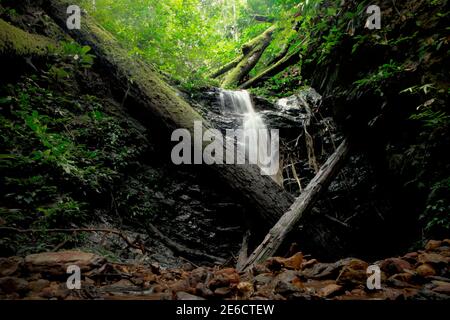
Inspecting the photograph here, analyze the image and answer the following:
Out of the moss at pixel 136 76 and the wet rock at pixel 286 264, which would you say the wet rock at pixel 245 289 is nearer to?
the wet rock at pixel 286 264

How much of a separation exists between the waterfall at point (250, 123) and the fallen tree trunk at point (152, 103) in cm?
145

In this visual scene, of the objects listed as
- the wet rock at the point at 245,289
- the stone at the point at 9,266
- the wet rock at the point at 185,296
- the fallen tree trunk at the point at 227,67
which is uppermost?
the fallen tree trunk at the point at 227,67

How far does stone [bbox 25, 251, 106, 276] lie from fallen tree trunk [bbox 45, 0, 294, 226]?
113 inches

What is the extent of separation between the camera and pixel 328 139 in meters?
6.20

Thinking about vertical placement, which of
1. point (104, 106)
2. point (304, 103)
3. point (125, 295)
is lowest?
point (125, 295)

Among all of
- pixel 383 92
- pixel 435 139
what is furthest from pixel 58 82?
pixel 435 139

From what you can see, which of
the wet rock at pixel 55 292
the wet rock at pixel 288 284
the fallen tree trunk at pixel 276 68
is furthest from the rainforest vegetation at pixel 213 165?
the fallen tree trunk at pixel 276 68

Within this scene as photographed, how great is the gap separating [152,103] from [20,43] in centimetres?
228

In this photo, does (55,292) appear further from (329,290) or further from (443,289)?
(443,289)

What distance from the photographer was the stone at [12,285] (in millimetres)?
1464

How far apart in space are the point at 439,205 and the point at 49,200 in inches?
172

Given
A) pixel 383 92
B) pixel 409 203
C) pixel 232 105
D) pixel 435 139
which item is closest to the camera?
pixel 435 139

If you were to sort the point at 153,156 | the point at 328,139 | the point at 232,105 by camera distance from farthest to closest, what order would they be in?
the point at 232,105, the point at 328,139, the point at 153,156

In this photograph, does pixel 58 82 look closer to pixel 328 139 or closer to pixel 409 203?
pixel 328 139
